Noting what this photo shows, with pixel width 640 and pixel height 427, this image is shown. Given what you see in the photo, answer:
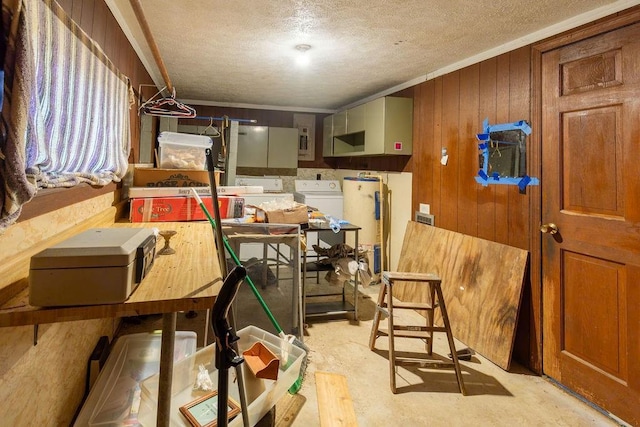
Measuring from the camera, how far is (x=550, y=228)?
7.02ft

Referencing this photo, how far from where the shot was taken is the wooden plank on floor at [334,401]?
170 centimetres

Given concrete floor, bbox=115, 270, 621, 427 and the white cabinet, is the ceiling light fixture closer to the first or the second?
the white cabinet

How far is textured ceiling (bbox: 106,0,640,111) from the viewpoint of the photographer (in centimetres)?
196

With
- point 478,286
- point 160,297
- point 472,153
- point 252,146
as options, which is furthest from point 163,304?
point 252,146

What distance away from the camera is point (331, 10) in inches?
78.8

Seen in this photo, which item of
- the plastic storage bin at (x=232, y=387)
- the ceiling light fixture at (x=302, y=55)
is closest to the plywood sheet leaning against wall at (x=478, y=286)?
the plastic storage bin at (x=232, y=387)

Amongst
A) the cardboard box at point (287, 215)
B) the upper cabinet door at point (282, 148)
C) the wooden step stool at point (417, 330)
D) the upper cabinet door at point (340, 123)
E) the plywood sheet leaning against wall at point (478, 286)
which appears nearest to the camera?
the wooden step stool at point (417, 330)

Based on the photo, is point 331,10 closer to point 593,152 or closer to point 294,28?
point 294,28

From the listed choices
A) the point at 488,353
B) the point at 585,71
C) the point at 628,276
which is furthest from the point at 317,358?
the point at 585,71

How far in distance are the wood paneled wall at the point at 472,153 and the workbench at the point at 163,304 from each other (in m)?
2.22

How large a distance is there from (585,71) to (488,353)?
193cm

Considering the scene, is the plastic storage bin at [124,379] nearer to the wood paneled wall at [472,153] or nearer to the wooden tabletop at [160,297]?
the wooden tabletop at [160,297]

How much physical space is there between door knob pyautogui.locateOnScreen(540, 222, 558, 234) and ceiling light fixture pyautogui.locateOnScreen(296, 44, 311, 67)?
214cm

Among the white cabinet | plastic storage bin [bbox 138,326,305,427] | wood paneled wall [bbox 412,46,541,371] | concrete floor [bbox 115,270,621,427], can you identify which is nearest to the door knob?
wood paneled wall [bbox 412,46,541,371]
